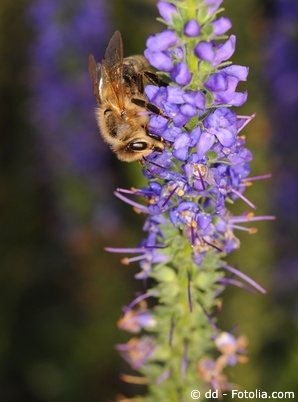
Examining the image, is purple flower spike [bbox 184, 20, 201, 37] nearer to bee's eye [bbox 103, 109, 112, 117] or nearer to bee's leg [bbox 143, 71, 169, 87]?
bee's leg [bbox 143, 71, 169, 87]

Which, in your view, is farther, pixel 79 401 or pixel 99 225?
pixel 99 225

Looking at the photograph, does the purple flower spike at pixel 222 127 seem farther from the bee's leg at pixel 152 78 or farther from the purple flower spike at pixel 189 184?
the bee's leg at pixel 152 78

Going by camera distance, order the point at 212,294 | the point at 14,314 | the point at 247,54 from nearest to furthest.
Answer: the point at 212,294 → the point at 247,54 → the point at 14,314

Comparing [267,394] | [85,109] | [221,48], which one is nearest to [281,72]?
[85,109]

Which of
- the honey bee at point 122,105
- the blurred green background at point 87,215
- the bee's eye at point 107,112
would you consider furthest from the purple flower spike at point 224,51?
the blurred green background at point 87,215

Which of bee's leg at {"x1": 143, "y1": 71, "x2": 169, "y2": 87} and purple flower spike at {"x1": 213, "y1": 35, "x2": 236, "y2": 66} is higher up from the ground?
bee's leg at {"x1": 143, "y1": 71, "x2": 169, "y2": 87}

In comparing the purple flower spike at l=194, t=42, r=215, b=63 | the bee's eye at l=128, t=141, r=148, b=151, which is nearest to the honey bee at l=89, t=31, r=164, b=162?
the bee's eye at l=128, t=141, r=148, b=151

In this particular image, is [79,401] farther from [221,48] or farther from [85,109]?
[221,48]
